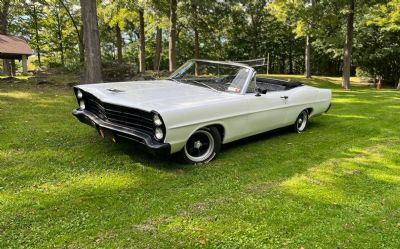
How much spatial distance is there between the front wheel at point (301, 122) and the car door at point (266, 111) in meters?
0.73

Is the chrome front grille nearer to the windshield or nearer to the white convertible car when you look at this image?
the white convertible car

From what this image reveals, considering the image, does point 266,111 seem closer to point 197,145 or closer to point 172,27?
point 197,145

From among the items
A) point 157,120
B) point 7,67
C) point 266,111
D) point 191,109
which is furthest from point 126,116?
point 7,67

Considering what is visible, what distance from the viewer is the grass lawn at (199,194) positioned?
3.20 meters

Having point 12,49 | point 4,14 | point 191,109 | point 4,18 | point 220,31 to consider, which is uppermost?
point 4,14

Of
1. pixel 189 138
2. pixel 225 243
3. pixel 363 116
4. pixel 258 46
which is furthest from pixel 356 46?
pixel 225 243

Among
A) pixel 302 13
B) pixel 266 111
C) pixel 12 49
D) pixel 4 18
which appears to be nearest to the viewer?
pixel 266 111

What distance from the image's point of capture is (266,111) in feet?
19.6

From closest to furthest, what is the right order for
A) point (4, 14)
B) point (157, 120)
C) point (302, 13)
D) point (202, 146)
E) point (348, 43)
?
point (157, 120) → point (202, 146) → point (348, 43) → point (302, 13) → point (4, 14)

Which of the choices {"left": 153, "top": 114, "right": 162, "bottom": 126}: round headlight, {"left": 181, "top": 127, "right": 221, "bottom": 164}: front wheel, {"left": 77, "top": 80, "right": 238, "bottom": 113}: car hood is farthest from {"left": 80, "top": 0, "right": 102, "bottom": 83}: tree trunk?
{"left": 153, "top": 114, "right": 162, "bottom": 126}: round headlight

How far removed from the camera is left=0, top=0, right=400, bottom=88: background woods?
17047 mm

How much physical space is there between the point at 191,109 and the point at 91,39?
698 cm

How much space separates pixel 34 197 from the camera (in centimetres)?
383

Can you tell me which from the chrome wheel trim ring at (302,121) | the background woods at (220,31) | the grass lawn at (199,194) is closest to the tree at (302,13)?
the background woods at (220,31)
